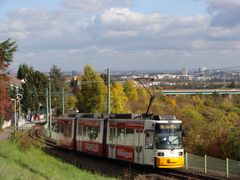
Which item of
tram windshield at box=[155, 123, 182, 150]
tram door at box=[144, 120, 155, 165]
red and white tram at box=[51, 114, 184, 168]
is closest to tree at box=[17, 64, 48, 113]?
red and white tram at box=[51, 114, 184, 168]

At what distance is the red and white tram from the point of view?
81.1 feet

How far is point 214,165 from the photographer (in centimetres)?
2453

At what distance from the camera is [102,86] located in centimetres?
6556

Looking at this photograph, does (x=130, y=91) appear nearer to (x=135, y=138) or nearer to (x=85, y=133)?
(x=85, y=133)

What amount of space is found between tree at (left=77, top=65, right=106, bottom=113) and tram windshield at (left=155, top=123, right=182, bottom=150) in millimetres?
39401

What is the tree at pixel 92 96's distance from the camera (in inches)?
2552

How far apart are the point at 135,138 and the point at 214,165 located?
4383mm

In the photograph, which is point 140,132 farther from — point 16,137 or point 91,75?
Answer: point 91,75

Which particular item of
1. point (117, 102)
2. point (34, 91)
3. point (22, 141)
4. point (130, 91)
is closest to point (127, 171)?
point (22, 141)

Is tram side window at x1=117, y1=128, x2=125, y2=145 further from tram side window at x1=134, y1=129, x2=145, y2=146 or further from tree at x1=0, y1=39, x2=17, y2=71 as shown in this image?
tree at x1=0, y1=39, x2=17, y2=71

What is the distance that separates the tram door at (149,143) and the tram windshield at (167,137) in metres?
0.33

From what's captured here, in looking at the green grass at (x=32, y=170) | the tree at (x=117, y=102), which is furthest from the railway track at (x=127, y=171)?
the tree at (x=117, y=102)

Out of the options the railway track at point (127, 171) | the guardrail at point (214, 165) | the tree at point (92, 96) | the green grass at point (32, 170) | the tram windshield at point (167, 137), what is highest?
the tree at point (92, 96)

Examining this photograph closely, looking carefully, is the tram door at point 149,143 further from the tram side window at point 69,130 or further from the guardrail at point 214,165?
the tram side window at point 69,130
